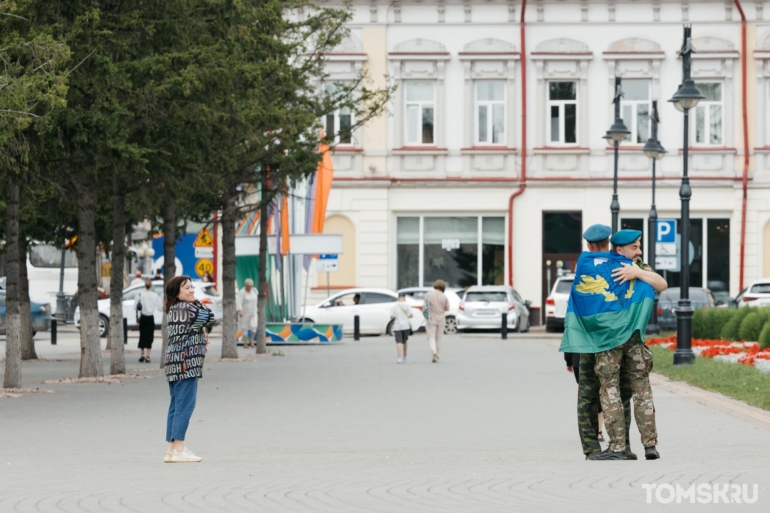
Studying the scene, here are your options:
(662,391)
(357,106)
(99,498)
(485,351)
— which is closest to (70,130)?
(662,391)

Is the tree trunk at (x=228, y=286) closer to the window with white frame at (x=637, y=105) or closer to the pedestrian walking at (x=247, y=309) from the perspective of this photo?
the pedestrian walking at (x=247, y=309)

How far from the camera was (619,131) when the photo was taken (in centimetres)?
3244

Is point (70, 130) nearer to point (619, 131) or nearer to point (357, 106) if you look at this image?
point (357, 106)

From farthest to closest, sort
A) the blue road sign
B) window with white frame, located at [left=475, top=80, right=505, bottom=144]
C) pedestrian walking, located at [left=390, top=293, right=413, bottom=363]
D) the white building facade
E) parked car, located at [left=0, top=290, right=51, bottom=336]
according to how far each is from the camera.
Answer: window with white frame, located at [left=475, top=80, right=505, bottom=144] < the white building facade < parked car, located at [left=0, top=290, right=51, bottom=336] < the blue road sign < pedestrian walking, located at [left=390, top=293, right=413, bottom=363]

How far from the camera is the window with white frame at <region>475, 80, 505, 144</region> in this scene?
4653 cm

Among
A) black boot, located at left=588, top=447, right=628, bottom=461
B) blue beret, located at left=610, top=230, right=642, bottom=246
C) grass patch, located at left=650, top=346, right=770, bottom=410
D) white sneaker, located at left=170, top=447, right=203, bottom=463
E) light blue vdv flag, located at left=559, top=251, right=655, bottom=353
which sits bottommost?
grass patch, located at left=650, top=346, right=770, bottom=410

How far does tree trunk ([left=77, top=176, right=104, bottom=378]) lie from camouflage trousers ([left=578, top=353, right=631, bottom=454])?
11668mm

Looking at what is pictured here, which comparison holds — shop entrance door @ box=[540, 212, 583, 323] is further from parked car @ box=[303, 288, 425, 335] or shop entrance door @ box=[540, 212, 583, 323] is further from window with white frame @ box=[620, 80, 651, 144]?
parked car @ box=[303, 288, 425, 335]

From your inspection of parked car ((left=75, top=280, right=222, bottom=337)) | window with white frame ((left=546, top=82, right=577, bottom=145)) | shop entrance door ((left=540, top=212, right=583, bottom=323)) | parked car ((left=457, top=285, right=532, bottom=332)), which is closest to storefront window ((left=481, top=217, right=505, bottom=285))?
shop entrance door ((left=540, top=212, right=583, bottom=323))

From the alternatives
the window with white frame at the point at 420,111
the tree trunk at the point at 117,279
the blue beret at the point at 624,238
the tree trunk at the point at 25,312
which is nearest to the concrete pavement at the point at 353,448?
the tree trunk at the point at 117,279

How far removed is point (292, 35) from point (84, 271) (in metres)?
10.00

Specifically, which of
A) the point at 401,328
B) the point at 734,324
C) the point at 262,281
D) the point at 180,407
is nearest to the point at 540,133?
the point at 734,324

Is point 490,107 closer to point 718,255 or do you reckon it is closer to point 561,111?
point 561,111

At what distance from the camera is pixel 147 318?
92.8 ft
